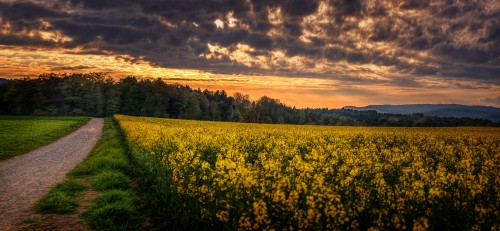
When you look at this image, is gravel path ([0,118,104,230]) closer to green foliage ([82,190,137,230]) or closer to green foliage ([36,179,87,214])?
green foliage ([36,179,87,214])

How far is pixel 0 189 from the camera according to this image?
8844 millimetres

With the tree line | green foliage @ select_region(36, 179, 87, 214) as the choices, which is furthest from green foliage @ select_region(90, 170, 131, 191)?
the tree line

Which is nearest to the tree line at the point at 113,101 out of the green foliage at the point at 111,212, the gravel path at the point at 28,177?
the gravel path at the point at 28,177

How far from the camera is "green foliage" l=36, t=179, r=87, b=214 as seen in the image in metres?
7.31

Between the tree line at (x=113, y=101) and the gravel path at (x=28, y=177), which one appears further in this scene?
the tree line at (x=113, y=101)

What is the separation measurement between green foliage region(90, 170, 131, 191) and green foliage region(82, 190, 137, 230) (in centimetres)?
129

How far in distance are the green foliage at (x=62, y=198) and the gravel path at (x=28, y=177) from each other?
0.28 meters

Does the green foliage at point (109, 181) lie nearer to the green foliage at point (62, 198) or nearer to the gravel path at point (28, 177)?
the green foliage at point (62, 198)

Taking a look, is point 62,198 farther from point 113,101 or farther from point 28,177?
point 113,101

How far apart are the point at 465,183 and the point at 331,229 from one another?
3816 mm

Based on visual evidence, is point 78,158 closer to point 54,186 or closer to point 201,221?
point 54,186

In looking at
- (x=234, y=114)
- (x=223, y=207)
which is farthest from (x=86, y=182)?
(x=234, y=114)

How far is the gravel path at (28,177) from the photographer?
281 inches

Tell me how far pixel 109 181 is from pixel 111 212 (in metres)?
2.86
